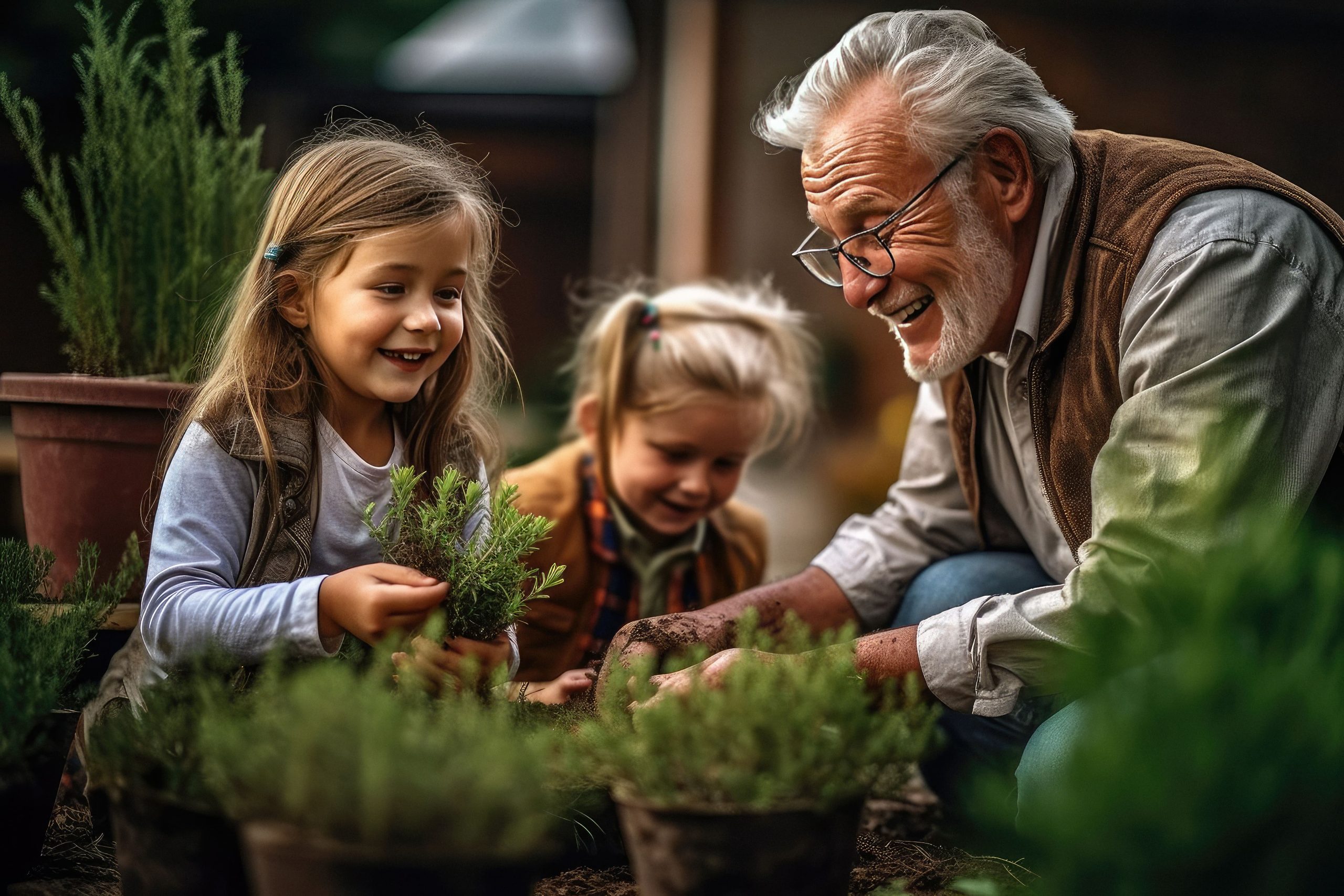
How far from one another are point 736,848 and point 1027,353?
151cm

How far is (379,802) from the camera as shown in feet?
4.11

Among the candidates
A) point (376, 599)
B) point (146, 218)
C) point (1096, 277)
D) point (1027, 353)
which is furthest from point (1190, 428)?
point (146, 218)

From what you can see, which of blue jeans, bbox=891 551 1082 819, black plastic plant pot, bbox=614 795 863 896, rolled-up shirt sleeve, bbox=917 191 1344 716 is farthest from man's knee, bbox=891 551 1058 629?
black plastic plant pot, bbox=614 795 863 896

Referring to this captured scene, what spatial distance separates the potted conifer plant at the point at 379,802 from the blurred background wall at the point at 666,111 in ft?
13.8

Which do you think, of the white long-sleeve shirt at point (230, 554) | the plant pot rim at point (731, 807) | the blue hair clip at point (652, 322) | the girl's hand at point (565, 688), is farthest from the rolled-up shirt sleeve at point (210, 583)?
the blue hair clip at point (652, 322)

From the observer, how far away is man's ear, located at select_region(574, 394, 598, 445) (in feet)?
12.0

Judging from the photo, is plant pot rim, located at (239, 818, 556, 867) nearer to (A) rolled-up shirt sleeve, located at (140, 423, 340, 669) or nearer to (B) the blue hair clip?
(A) rolled-up shirt sleeve, located at (140, 423, 340, 669)

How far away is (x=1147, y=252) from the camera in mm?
2264

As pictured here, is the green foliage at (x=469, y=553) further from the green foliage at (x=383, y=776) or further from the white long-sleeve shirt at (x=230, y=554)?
the green foliage at (x=383, y=776)

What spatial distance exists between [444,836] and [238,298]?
152cm

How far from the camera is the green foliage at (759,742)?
1.46 metres

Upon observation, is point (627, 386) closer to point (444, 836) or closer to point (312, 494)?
point (312, 494)

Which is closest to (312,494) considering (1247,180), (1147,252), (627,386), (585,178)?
(627,386)

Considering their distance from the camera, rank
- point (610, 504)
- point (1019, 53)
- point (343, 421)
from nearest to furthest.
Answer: point (343, 421)
point (1019, 53)
point (610, 504)
